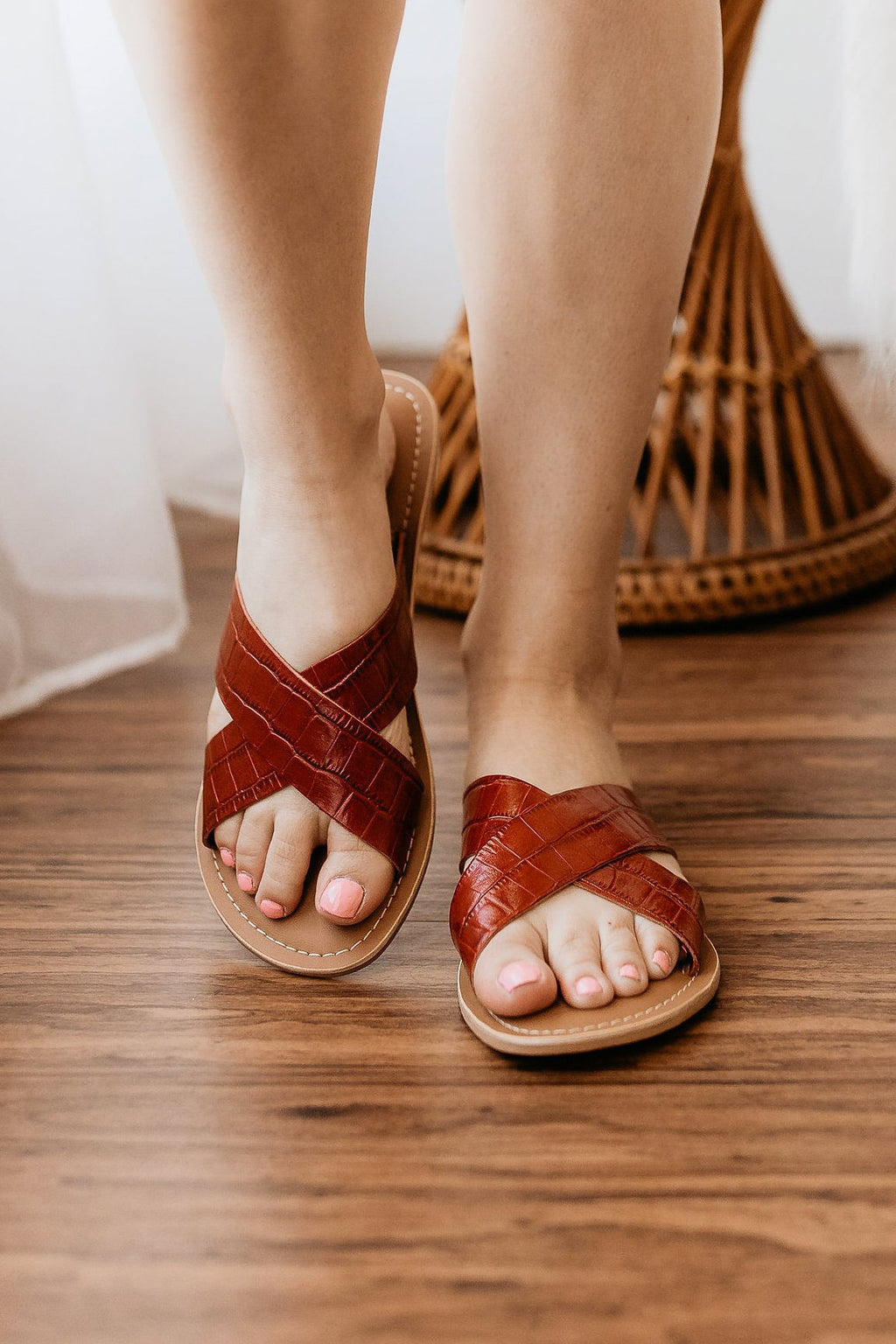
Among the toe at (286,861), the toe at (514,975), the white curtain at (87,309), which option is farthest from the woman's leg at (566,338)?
the white curtain at (87,309)

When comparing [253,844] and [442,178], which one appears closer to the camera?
[253,844]

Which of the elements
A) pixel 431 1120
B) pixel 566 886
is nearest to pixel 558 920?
pixel 566 886

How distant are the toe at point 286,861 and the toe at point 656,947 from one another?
178mm

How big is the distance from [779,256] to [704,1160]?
202 centimetres

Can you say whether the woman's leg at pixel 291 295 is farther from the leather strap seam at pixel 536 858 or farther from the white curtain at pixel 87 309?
the white curtain at pixel 87 309

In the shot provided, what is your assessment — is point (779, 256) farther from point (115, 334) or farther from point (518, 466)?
point (518, 466)

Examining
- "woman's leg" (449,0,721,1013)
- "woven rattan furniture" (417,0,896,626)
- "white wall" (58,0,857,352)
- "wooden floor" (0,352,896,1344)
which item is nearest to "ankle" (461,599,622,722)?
"woman's leg" (449,0,721,1013)

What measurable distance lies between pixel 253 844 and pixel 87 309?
A: 531mm

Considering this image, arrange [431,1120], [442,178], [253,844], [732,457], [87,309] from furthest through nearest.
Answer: [442,178], [732,457], [87,309], [253,844], [431,1120]

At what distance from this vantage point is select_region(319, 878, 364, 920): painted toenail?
0.61 metres

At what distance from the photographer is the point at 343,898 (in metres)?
0.61

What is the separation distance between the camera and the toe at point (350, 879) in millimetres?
613

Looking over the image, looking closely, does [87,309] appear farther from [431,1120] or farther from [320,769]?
[431,1120]

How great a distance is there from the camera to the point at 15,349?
0.91 m
